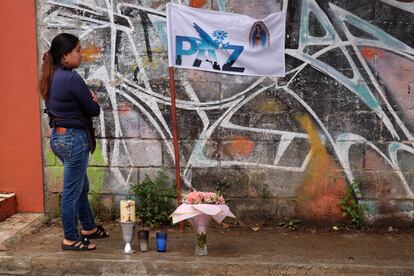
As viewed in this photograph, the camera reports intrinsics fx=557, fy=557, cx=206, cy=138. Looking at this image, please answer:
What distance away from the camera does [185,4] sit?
19.1 feet

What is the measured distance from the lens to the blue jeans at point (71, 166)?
4.96 meters

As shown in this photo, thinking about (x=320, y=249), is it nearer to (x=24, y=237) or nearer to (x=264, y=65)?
(x=264, y=65)

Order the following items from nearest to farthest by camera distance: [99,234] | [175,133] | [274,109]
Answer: [99,234], [175,133], [274,109]

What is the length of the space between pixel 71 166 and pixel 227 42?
2097mm

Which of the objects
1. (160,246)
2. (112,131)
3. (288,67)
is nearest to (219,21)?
(288,67)

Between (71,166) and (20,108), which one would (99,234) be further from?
(20,108)

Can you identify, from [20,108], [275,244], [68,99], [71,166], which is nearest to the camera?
[68,99]

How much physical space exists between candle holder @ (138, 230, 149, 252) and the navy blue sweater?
1.12 metres

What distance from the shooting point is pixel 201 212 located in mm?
4949

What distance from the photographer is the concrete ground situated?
15.9 feet

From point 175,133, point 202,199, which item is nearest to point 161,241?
point 202,199

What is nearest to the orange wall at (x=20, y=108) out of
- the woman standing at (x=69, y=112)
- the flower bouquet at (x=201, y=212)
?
the woman standing at (x=69, y=112)

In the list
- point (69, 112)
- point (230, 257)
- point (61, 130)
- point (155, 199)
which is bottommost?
point (230, 257)

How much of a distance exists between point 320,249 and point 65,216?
2404 millimetres
